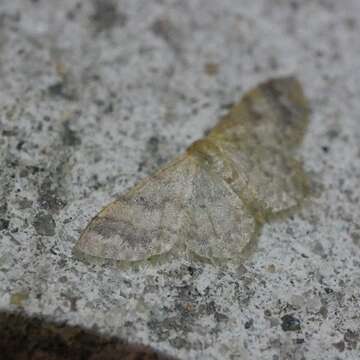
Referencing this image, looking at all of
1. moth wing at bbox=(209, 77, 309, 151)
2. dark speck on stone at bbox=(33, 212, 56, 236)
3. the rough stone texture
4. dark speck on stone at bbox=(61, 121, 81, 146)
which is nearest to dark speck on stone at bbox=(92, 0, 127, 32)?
the rough stone texture

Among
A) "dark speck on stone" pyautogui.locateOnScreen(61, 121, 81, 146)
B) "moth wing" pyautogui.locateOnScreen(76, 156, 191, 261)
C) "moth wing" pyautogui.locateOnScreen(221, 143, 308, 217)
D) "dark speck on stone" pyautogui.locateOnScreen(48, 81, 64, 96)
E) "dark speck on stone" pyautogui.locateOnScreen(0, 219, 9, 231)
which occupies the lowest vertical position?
"dark speck on stone" pyautogui.locateOnScreen(0, 219, 9, 231)

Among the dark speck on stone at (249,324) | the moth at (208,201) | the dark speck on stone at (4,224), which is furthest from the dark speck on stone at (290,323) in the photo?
the dark speck on stone at (4,224)

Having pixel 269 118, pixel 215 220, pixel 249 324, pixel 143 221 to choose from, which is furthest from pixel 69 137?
pixel 249 324

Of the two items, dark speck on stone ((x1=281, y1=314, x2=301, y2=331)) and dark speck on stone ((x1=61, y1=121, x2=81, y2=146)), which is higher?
dark speck on stone ((x1=61, y1=121, x2=81, y2=146))

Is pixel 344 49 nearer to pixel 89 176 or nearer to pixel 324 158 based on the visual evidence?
pixel 324 158

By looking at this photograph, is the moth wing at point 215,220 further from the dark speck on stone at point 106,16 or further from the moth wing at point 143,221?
the dark speck on stone at point 106,16

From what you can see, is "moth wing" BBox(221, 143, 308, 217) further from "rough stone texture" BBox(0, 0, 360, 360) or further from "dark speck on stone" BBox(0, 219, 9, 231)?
"dark speck on stone" BBox(0, 219, 9, 231)
